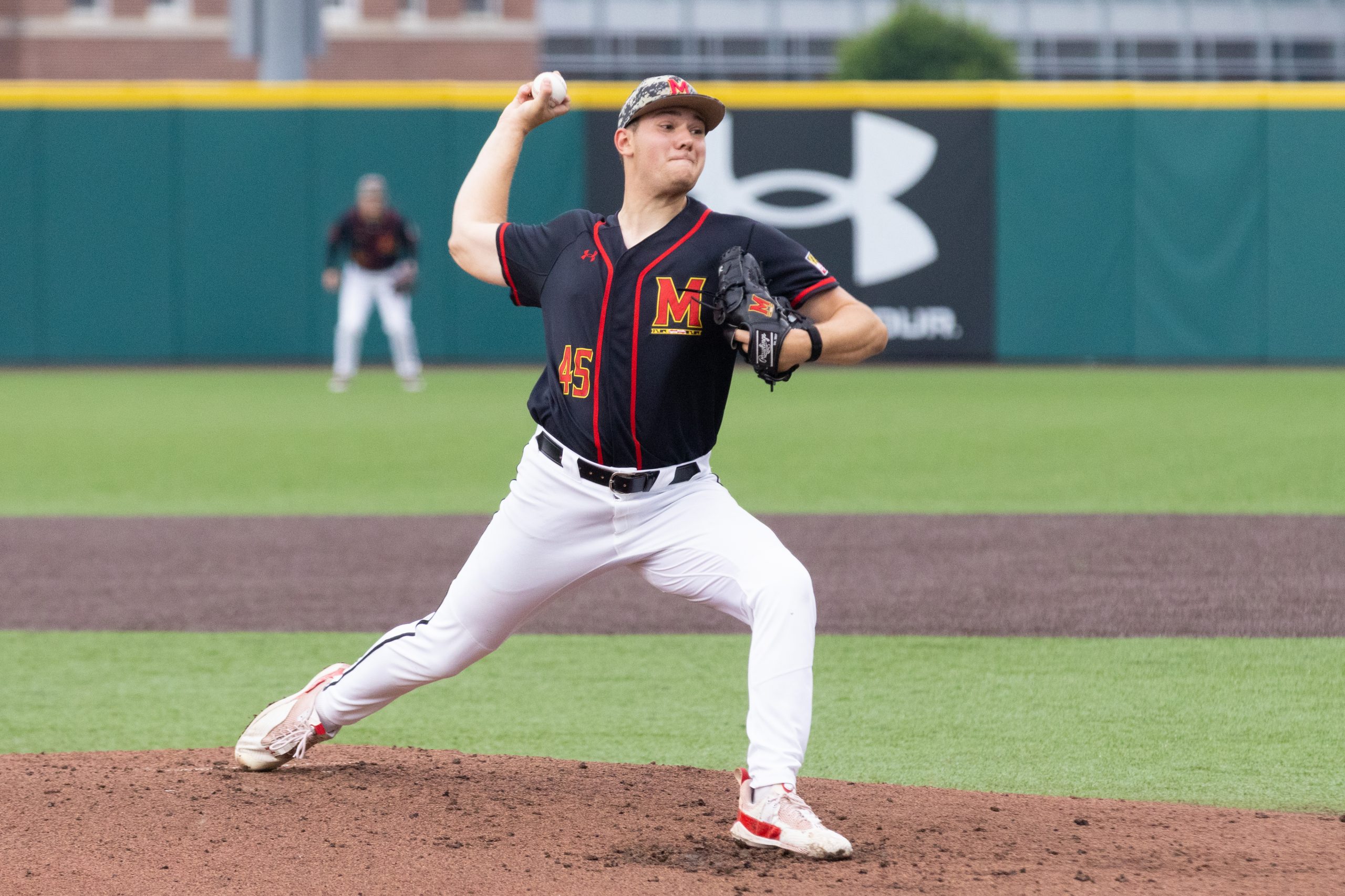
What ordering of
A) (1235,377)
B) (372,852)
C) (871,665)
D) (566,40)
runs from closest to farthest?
(372,852), (871,665), (1235,377), (566,40)

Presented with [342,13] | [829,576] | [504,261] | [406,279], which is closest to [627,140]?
[504,261]

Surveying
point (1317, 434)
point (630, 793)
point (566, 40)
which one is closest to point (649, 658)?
point (630, 793)

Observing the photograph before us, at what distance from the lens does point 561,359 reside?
4125mm

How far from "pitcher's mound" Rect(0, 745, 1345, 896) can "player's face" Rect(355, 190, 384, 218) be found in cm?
1244

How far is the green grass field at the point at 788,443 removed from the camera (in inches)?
409

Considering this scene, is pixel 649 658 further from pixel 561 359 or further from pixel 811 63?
pixel 811 63

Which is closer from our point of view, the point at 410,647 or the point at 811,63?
the point at 410,647

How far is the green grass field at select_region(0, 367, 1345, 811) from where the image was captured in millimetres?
5141

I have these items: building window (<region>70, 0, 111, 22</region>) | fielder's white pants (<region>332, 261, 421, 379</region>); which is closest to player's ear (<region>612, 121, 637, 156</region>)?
fielder's white pants (<region>332, 261, 421, 379</region>)

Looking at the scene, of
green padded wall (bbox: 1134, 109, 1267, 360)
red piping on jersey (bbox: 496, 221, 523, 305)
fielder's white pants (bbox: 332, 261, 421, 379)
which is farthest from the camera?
green padded wall (bbox: 1134, 109, 1267, 360)

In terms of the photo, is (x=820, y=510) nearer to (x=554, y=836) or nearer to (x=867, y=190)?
(x=554, y=836)

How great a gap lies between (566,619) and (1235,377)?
13068 mm

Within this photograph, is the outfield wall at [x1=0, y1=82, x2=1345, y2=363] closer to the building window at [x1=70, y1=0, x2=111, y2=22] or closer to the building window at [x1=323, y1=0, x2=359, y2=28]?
→ the building window at [x1=323, y1=0, x2=359, y2=28]

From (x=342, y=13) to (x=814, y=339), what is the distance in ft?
158
